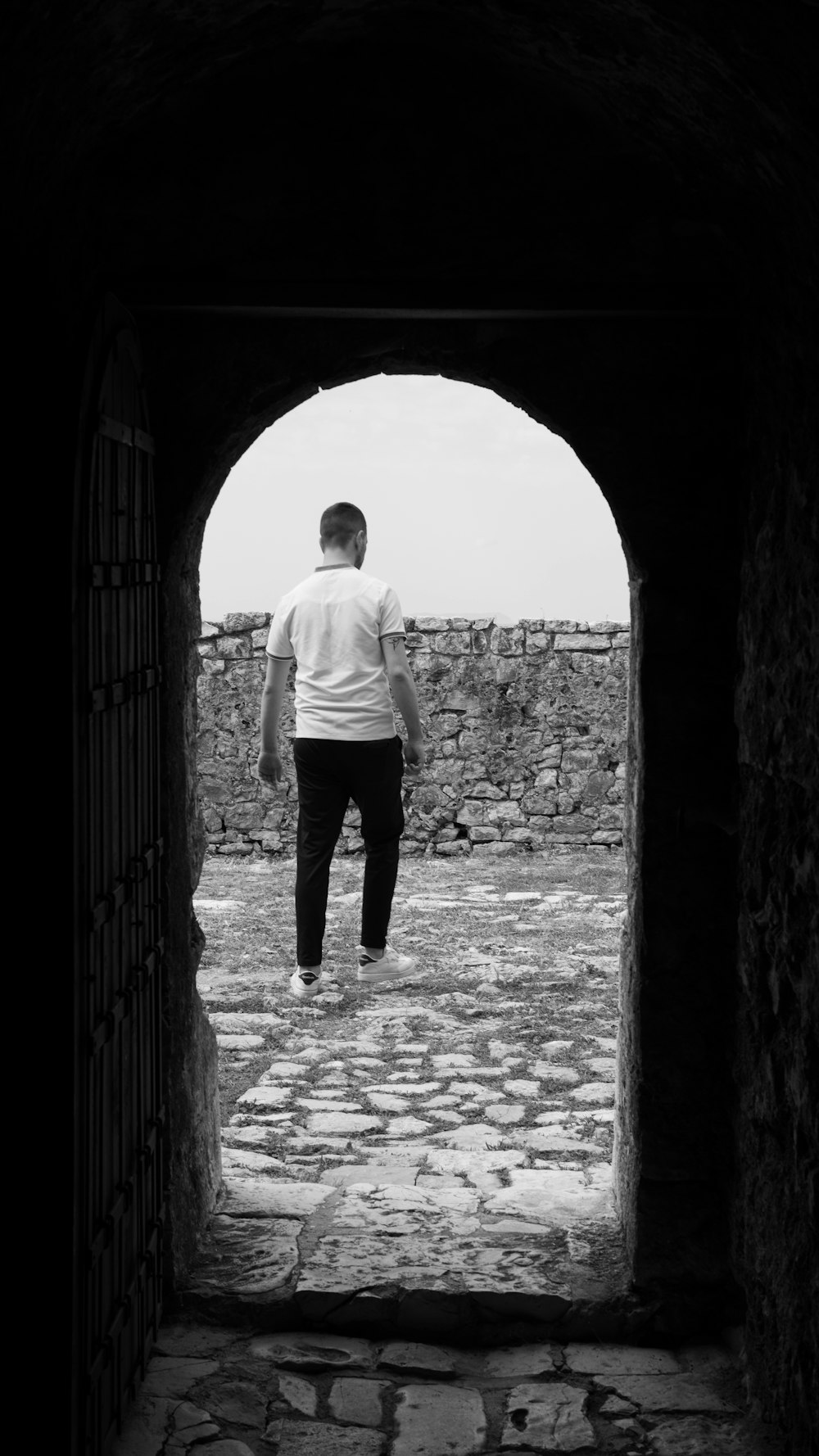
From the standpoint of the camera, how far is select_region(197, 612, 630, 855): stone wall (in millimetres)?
9570

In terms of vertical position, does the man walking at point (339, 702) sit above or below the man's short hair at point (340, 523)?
below

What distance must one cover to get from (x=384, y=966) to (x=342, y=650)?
1.59 metres

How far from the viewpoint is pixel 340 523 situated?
5582 millimetres

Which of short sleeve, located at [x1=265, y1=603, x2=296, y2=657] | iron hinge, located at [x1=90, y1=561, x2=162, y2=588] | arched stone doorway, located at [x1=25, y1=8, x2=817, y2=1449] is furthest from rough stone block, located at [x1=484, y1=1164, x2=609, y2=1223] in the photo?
short sleeve, located at [x1=265, y1=603, x2=296, y2=657]

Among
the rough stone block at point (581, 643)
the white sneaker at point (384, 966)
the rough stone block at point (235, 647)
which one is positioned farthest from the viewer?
the rough stone block at point (581, 643)

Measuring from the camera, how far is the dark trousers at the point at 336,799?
551 centimetres

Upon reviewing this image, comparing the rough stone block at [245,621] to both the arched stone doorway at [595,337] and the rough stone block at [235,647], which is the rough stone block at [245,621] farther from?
the arched stone doorway at [595,337]

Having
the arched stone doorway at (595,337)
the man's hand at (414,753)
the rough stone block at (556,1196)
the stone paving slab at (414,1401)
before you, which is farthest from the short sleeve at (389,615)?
the stone paving slab at (414,1401)

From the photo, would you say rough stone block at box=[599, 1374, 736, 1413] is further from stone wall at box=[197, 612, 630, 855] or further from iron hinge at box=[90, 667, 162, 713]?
stone wall at box=[197, 612, 630, 855]

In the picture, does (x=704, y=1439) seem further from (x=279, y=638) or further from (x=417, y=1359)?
(x=279, y=638)

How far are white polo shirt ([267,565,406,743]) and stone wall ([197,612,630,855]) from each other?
399 centimetres

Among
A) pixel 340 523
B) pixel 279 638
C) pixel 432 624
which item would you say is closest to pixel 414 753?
pixel 279 638

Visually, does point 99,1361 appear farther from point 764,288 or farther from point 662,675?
point 764,288

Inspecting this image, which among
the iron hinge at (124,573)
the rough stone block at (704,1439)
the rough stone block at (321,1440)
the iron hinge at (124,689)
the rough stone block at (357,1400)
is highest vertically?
the iron hinge at (124,573)
